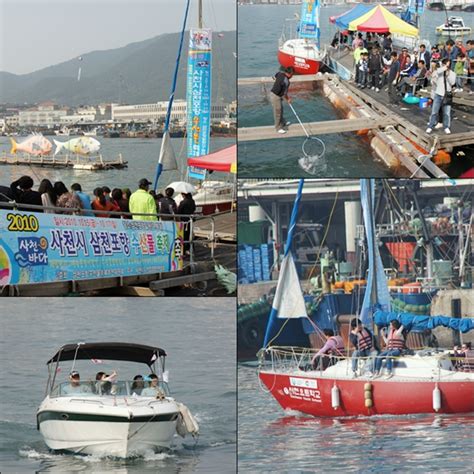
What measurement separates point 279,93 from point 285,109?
18 centimetres

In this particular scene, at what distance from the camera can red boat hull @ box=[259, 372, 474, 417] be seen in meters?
13.0

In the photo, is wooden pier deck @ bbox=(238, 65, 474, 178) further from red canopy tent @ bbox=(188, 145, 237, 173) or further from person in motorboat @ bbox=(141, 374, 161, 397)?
person in motorboat @ bbox=(141, 374, 161, 397)

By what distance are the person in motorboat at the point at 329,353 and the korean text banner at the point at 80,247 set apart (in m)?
1.11

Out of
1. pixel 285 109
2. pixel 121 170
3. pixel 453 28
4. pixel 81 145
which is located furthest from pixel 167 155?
pixel 453 28

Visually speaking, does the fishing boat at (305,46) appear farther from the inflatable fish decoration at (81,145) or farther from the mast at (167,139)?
the inflatable fish decoration at (81,145)

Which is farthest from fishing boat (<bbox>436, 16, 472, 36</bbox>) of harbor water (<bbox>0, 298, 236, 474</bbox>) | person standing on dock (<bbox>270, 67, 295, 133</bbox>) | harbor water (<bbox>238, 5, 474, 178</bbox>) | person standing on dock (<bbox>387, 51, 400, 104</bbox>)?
harbor water (<bbox>0, 298, 236, 474</bbox>)

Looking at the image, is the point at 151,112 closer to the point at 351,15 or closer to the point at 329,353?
the point at 351,15

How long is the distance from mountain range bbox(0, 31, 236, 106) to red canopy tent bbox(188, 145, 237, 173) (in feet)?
1.15

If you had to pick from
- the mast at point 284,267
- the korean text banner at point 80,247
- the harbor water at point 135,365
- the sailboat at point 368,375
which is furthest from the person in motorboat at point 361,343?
the korean text banner at point 80,247

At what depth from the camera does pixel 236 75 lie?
12.8 metres

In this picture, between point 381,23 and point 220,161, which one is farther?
point 220,161

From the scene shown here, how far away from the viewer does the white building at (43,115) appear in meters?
13.3

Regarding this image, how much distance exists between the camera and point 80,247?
12.5 meters

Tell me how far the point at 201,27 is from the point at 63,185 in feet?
4.47
